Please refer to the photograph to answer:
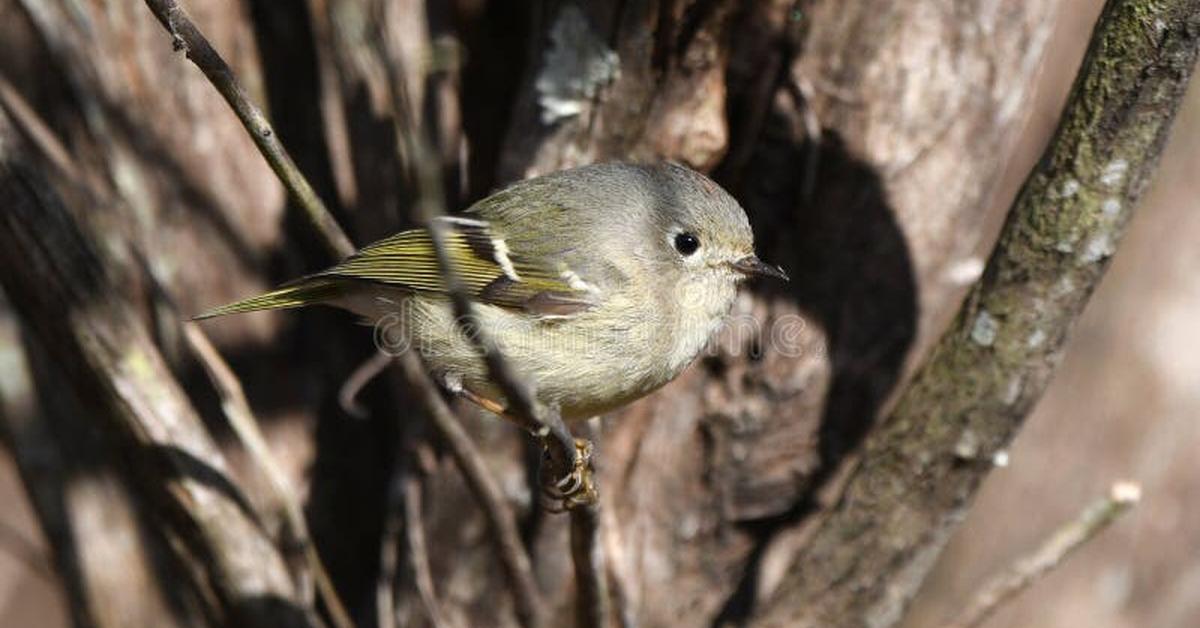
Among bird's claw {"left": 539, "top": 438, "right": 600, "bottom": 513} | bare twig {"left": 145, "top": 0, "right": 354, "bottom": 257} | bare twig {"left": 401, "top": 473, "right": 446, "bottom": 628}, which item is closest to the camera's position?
bare twig {"left": 145, "top": 0, "right": 354, "bottom": 257}

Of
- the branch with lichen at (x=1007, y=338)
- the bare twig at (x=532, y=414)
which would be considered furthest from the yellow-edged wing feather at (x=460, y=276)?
the branch with lichen at (x=1007, y=338)

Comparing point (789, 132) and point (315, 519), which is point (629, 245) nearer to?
point (789, 132)

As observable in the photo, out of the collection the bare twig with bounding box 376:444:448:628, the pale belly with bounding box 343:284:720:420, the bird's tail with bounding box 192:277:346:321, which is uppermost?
the bird's tail with bounding box 192:277:346:321

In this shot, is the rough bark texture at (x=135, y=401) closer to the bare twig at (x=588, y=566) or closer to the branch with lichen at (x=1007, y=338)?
the bare twig at (x=588, y=566)

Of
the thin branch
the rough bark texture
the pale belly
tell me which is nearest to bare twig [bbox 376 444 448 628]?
the thin branch

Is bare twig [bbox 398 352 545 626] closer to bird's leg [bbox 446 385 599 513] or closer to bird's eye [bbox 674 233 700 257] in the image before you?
bird's leg [bbox 446 385 599 513]

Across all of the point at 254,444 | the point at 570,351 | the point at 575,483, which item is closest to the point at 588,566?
the point at 575,483

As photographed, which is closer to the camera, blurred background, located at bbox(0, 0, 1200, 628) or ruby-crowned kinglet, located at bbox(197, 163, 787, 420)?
ruby-crowned kinglet, located at bbox(197, 163, 787, 420)
